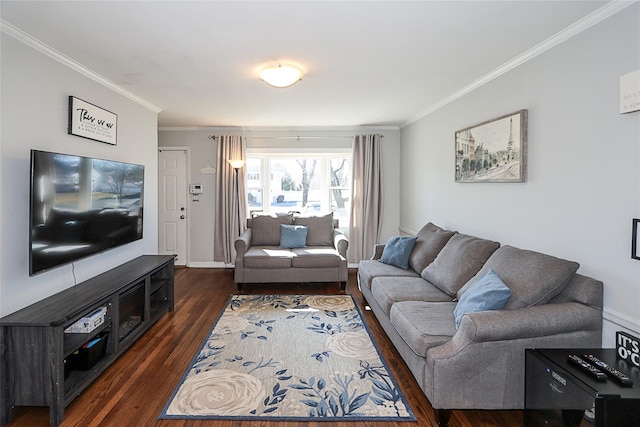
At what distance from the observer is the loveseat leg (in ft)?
6.95

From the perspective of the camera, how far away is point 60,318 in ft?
7.18

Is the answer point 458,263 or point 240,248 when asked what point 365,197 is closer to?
point 240,248

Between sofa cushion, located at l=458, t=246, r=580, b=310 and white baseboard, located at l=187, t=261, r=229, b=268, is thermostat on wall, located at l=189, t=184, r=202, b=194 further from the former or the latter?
sofa cushion, located at l=458, t=246, r=580, b=310

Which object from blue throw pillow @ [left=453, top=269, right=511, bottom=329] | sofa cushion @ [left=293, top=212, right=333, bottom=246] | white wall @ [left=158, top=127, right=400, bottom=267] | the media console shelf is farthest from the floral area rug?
white wall @ [left=158, top=127, right=400, bottom=267]

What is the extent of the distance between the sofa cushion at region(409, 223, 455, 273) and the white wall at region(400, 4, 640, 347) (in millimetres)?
417

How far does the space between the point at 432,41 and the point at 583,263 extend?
5.90 ft

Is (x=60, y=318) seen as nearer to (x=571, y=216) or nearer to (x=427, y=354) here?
(x=427, y=354)

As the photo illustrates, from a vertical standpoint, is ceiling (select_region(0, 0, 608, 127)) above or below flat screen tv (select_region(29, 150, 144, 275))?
above

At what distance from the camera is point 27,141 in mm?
2543

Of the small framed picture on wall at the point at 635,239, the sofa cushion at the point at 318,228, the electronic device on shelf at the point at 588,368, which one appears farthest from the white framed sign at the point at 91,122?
the small framed picture on wall at the point at 635,239

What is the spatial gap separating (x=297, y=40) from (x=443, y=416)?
2583 millimetres

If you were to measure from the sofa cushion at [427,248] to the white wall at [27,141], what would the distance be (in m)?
3.09

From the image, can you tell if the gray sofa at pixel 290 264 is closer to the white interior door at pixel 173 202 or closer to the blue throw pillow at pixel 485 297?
the white interior door at pixel 173 202

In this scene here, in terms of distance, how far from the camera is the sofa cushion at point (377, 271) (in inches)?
150
